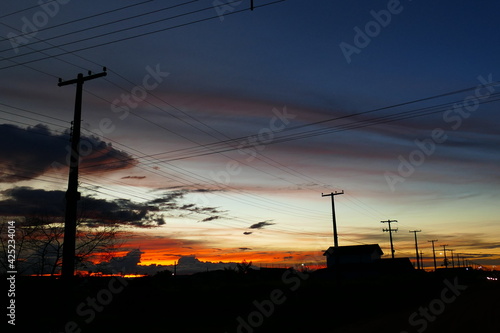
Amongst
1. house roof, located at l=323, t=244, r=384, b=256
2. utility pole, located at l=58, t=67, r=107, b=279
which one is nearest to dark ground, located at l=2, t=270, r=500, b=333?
utility pole, located at l=58, t=67, r=107, b=279

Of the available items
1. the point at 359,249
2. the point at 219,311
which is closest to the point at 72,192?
the point at 219,311

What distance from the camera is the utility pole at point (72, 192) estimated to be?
19594mm

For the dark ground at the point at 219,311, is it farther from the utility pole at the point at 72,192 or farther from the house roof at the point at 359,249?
the house roof at the point at 359,249

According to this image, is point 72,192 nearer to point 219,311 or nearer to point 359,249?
point 219,311

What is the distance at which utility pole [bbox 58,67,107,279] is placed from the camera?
19.6 meters

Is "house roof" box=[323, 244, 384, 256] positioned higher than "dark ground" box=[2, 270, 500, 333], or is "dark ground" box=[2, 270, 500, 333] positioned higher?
"house roof" box=[323, 244, 384, 256]

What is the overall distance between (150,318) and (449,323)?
1918cm

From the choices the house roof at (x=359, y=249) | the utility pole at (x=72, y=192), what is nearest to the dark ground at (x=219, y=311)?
the utility pole at (x=72, y=192)

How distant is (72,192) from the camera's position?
2069cm

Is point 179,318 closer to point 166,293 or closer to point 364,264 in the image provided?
point 166,293

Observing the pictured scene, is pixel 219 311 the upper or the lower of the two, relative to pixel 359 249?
lower

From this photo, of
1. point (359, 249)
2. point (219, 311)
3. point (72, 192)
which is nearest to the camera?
point (72, 192)

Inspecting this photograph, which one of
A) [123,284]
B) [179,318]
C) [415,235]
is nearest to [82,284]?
[123,284]

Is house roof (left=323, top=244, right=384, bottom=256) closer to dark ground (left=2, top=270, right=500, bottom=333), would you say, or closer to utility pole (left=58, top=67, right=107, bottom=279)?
dark ground (left=2, top=270, right=500, bottom=333)
